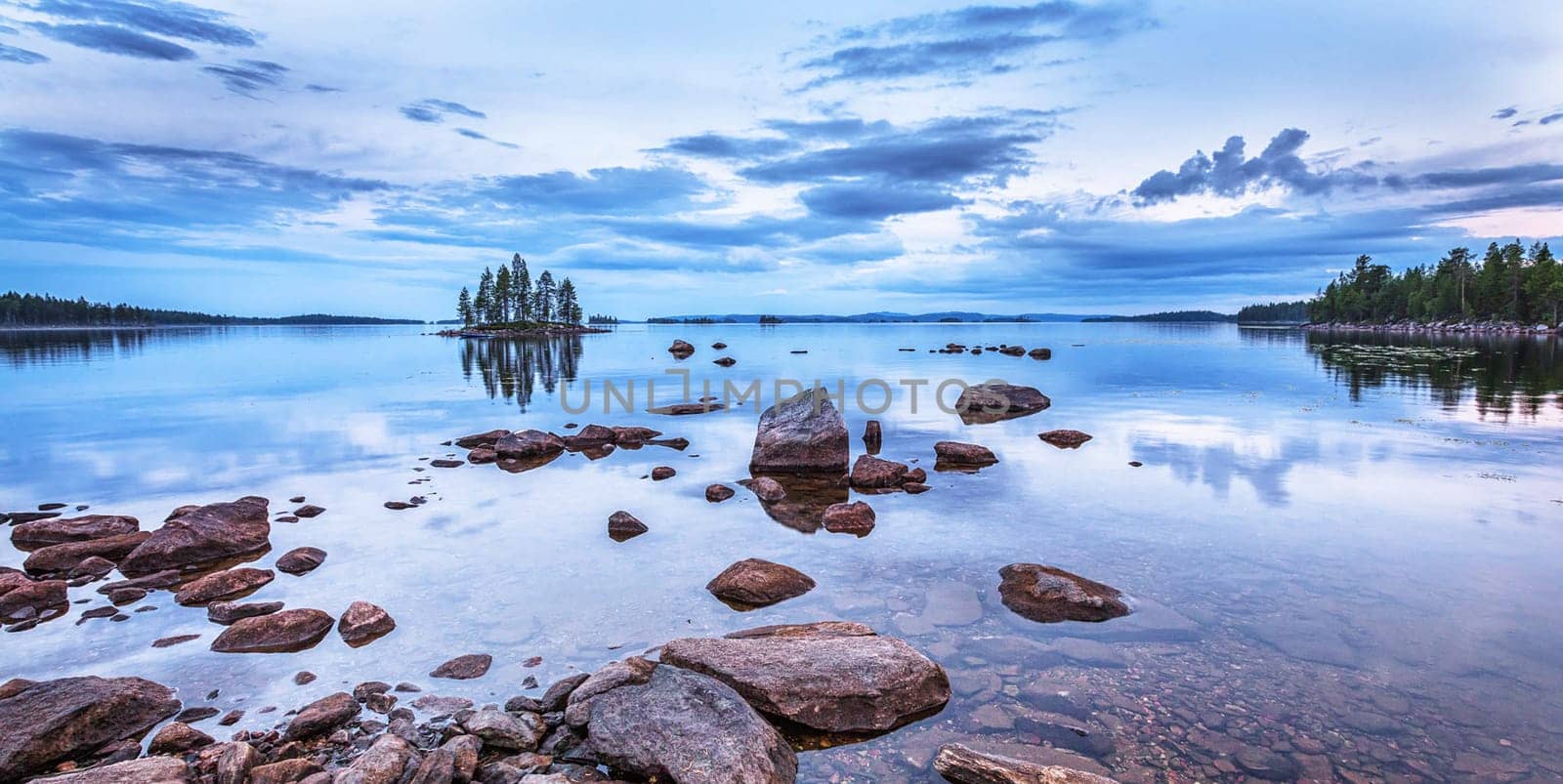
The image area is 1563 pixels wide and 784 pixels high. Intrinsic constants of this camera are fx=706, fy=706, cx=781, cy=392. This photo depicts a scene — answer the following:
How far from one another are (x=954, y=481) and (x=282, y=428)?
2931 cm

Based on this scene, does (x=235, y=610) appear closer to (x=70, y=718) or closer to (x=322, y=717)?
(x=70, y=718)

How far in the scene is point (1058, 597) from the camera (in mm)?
11062

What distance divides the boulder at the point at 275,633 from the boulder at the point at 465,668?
2.39 metres

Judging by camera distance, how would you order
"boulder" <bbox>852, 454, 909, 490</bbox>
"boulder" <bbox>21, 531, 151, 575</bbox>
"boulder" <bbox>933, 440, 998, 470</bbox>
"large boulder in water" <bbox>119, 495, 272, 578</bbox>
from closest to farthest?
"boulder" <bbox>21, 531, 151, 575</bbox>
"large boulder in water" <bbox>119, 495, 272, 578</bbox>
"boulder" <bbox>852, 454, 909, 490</bbox>
"boulder" <bbox>933, 440, 998, 470</bbox>

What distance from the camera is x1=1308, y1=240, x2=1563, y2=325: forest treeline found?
12781 centimetres

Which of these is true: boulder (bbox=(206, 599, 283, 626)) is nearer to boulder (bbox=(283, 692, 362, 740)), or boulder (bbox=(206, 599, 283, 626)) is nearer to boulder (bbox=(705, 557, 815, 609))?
boulder (bbox=(283, 692, 362, 740))

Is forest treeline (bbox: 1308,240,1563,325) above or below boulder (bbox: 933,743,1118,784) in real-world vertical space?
above

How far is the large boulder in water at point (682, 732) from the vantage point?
6.91m

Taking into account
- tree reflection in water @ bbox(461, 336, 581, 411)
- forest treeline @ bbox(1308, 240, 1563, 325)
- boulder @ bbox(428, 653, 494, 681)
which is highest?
forest treeline @ bbox(1308, 240, 1563, 325)

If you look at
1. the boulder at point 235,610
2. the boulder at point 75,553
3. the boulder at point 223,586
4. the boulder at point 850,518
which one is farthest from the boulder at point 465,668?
the boulder at point 75,553

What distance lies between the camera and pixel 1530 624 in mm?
10398

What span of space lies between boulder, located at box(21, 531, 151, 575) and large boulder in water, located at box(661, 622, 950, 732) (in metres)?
12.1

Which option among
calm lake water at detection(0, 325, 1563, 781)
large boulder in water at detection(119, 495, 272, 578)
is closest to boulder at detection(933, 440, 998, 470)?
calm lake water at detection(0, 325, 1563, 781)

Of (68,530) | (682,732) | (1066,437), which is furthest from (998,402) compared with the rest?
(68,530)
